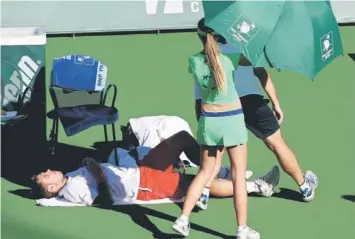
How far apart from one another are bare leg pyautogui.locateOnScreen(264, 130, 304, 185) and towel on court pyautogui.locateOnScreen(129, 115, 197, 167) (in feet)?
3.29

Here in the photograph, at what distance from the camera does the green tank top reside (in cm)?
705

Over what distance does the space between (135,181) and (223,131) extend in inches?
44.6

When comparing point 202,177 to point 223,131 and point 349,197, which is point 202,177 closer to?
point 223,131

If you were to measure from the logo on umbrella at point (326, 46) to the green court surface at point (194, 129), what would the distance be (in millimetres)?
1265

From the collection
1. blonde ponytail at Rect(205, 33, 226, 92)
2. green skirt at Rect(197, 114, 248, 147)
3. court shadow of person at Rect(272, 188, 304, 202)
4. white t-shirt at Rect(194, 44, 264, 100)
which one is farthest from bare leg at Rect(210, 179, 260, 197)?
blonde ponytail at Rect(205, 33, 226, 92)

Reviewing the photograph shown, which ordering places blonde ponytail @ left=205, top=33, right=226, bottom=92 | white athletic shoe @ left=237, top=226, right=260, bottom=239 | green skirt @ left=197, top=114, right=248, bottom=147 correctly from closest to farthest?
blonde ponytail @ left=205, top=33, right=226, bottom=92 < green skirt @ left=197, top=114, right=248, bottom=147 < white athletic shoe @ left=237, top=226, right=260, bottom=239

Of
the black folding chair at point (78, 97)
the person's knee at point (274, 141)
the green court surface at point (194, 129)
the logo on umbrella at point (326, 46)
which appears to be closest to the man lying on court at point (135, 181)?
the green court surface at point (194, 129)

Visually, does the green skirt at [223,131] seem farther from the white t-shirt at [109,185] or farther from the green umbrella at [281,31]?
the white t-shirt at [109,185]

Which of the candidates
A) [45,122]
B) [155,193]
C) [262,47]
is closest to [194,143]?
[155,193]

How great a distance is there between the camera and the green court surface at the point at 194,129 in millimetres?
7578

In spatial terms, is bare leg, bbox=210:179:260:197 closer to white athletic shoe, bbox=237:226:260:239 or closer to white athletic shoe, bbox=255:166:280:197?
white athletic shoe, bbox=255:166:280:197

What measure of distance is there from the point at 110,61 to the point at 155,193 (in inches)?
141

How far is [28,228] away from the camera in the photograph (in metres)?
7.60

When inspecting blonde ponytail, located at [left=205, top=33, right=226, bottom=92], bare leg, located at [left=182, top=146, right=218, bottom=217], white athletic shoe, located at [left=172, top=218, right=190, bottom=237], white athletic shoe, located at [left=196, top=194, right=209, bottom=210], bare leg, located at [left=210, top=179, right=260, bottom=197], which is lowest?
white athletic shoe, located at [left=172, top=218, right=190, bottom=237]
